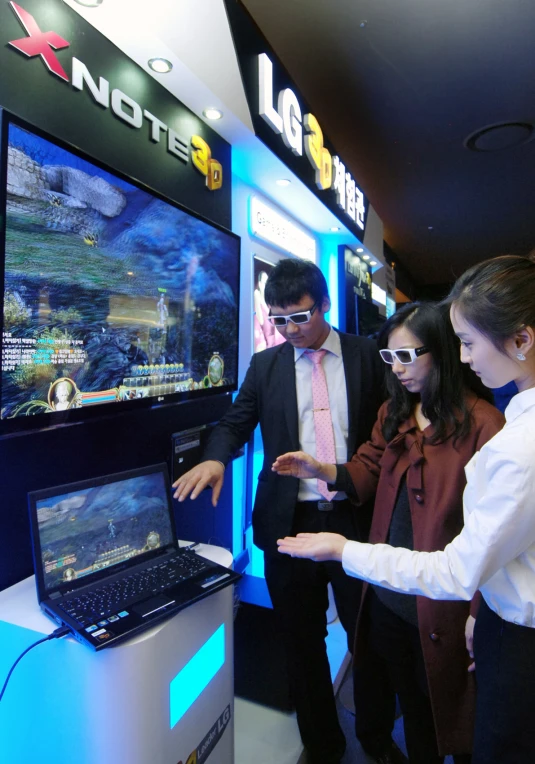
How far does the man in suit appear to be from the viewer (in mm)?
1747

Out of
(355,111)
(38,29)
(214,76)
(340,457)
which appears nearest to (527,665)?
(340,457)

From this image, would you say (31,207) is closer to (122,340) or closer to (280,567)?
(122,340)

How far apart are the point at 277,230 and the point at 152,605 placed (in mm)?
2528

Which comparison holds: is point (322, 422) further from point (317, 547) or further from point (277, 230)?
point (277, 230)

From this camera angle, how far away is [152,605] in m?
1.10

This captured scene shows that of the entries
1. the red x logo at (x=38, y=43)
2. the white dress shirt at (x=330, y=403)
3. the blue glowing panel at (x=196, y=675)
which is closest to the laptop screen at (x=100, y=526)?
the blue glowing panel at (x=196, y=675)

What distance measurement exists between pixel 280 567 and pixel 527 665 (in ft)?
3.20

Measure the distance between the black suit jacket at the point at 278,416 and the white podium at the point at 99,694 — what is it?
1.95ft

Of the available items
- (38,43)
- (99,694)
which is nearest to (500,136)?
(38,43)

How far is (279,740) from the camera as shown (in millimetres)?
1894

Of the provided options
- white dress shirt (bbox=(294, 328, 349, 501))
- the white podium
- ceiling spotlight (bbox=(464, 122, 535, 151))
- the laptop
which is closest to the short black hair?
white dress shirt (bbox=(294, 328, 349, 501))

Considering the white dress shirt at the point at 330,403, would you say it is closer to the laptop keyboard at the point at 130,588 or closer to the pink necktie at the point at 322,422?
the pink necktie at the point at 322,422

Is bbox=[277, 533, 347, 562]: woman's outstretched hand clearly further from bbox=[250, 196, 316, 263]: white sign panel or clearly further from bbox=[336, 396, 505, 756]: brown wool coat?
bbox=[250, 196, 316, 263]: white sign panel

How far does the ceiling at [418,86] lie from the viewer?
2.43 meters
